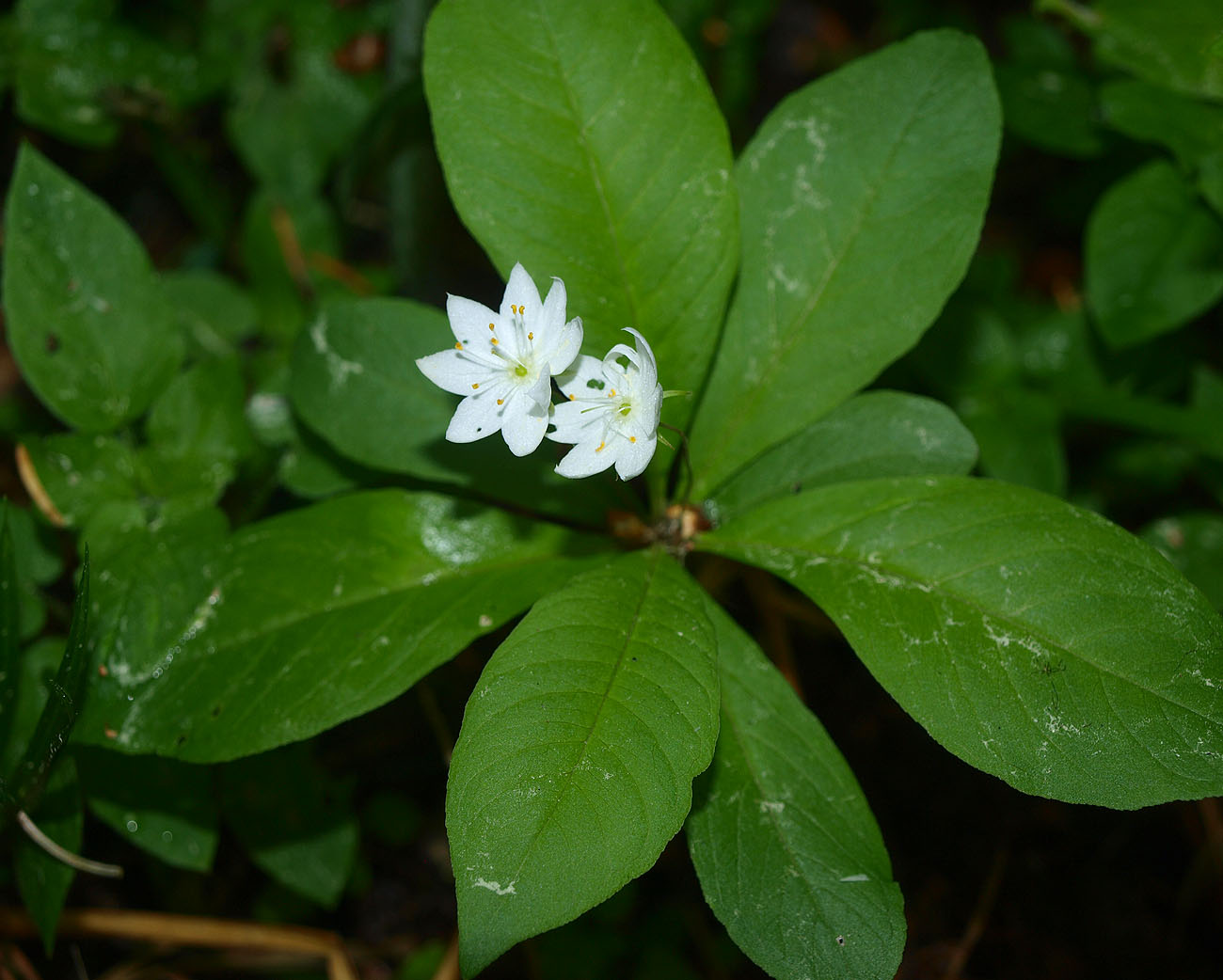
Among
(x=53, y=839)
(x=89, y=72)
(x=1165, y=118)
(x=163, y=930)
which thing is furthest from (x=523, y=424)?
(x=89, y=72)

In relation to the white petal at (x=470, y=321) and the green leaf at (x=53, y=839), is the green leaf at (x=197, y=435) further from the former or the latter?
the white petal at (x=470, y=321)

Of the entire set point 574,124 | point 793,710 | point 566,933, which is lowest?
point 566,933

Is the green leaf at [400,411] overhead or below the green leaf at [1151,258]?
below

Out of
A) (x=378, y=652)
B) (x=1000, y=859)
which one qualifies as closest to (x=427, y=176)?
(x=378, y=652)

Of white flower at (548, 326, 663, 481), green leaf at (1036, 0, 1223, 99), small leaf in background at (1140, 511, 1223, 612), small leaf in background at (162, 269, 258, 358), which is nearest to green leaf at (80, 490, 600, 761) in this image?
white flower at (548, 326, 663, 481)

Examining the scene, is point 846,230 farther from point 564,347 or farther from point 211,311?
point 211,311

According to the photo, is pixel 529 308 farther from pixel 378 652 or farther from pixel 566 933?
pixel 566 933

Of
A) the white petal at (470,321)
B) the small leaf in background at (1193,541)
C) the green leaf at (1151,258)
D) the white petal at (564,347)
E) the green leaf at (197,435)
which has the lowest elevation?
the small leaf in background at (1193,541)

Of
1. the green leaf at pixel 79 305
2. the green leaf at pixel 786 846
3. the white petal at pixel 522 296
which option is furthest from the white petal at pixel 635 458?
the green leaf at pixel 79 305
